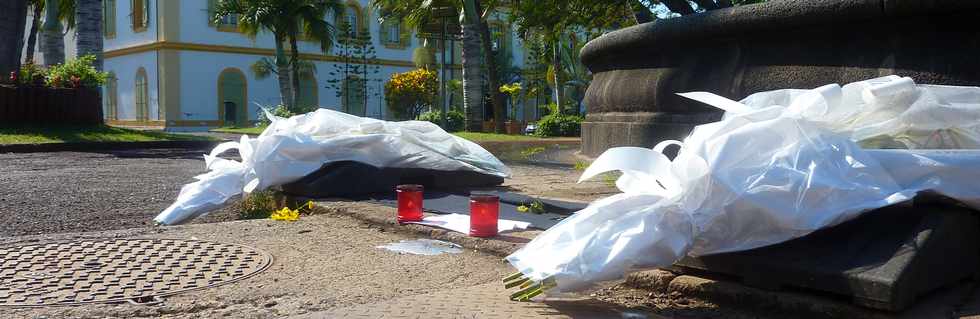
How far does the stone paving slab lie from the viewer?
3.04 meters

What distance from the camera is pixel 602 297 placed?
3.34 metres

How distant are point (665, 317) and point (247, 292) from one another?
5.23 ft

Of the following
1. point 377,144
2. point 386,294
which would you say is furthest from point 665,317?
point 377,144

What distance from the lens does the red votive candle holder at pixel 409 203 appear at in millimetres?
4977

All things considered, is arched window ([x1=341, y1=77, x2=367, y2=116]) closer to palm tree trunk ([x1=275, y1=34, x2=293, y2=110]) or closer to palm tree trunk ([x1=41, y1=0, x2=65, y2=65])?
palm tree trunk ([x1=275, y1=34, x2=293, y2=110])

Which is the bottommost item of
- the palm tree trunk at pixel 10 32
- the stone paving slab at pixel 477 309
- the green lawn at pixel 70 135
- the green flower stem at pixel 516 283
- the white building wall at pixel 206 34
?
the green lawn at pixel 70 135

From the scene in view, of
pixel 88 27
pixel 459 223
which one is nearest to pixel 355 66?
pixel 88 27

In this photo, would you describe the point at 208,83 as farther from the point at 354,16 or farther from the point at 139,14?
the point at 354,16

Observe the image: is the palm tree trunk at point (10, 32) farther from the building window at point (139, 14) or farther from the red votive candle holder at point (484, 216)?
the building window at point (139, 14)

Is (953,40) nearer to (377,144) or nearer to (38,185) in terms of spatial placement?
(377,144)

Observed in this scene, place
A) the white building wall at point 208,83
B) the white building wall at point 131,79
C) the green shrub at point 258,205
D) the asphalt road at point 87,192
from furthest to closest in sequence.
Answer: the white building wall at point 131,79 < the white building wall at point 208,83 < the green shrub at point 258,205 < the asphalt road at point 87,192

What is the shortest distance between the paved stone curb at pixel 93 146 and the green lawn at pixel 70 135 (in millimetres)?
225

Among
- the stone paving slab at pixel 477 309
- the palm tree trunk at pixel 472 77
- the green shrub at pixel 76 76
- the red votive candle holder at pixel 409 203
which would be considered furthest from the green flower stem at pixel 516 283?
the palm tree trunk at pixel 472 77

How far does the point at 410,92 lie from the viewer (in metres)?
38.0
